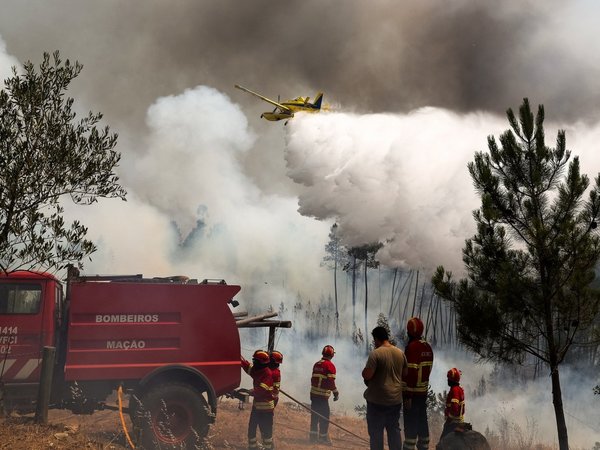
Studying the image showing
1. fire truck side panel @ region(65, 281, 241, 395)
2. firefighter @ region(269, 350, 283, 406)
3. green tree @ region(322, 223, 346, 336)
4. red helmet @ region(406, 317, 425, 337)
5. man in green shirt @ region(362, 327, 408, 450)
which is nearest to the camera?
man in green shirt @ region(362, 327, 408, 450)

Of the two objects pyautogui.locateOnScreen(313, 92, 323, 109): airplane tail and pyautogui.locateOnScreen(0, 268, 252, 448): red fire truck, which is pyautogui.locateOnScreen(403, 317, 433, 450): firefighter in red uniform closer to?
pyautogui.locateOnScreen(0, 268, 252, 448): red fire truck

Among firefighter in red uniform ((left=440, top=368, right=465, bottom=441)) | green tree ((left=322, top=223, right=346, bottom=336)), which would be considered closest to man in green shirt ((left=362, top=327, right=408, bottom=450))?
firefighter in red uniform ((left=440, top=368, right=465, bottom=441))

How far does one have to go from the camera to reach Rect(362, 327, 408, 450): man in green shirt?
7.34m

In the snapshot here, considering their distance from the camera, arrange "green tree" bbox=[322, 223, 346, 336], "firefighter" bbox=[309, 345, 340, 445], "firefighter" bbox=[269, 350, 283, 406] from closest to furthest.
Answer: "firefighter" bbox=[269, 350, 283, 406]
"firefighter" bbox=[309, 345, 340, 445]
"green tree" bbox=[322, 223, 346, 336]

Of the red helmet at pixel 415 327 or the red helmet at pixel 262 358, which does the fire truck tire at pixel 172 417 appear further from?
the red helmet at pixel 415 327

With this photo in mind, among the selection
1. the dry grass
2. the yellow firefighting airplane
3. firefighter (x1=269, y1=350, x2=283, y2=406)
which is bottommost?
the dry grass

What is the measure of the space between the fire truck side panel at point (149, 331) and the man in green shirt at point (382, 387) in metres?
3.07

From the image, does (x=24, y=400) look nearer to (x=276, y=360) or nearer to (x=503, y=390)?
(x=276, y=360)

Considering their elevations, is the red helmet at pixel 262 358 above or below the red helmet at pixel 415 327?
below

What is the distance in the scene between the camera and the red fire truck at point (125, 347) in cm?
899

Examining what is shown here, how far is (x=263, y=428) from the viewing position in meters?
9.78

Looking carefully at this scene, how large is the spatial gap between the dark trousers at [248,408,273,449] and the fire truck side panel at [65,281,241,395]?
0.74 meters

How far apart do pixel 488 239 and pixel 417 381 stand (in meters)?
3.70

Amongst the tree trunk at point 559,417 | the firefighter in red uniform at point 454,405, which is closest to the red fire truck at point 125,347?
the firefighter in red uniform at point 454,405
